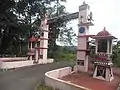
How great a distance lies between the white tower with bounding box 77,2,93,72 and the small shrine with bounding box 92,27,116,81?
1.75 metres

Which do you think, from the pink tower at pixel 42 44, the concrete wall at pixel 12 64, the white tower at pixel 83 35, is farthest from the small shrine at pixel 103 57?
the pink tower at pixel 42 44

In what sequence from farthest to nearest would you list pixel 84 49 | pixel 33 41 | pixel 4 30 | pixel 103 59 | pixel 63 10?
1. pixel 63 10
2. pixel 4 30
3. pixel 33 41
4. pixel 84 49
5. pixel 103 59

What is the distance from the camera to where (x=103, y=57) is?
532 inches

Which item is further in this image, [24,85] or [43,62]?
[43,62]

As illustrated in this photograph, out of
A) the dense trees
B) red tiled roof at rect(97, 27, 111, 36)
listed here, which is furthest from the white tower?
the dense trees

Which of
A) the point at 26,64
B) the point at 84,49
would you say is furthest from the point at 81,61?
the point at 26,64

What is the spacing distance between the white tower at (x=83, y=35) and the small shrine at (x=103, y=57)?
175 centimetres

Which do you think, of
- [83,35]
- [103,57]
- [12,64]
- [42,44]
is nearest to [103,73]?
[103,57]

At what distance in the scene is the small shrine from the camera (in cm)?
1321

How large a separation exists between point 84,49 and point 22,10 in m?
11.9

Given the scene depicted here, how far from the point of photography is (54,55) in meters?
31.4

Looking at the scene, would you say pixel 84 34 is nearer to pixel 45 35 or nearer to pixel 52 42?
pixel 45 35

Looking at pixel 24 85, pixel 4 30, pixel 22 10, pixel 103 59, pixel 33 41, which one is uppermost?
pixel 22 10

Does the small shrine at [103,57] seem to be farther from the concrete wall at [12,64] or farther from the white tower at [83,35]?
the concrete wall at [12,64]
